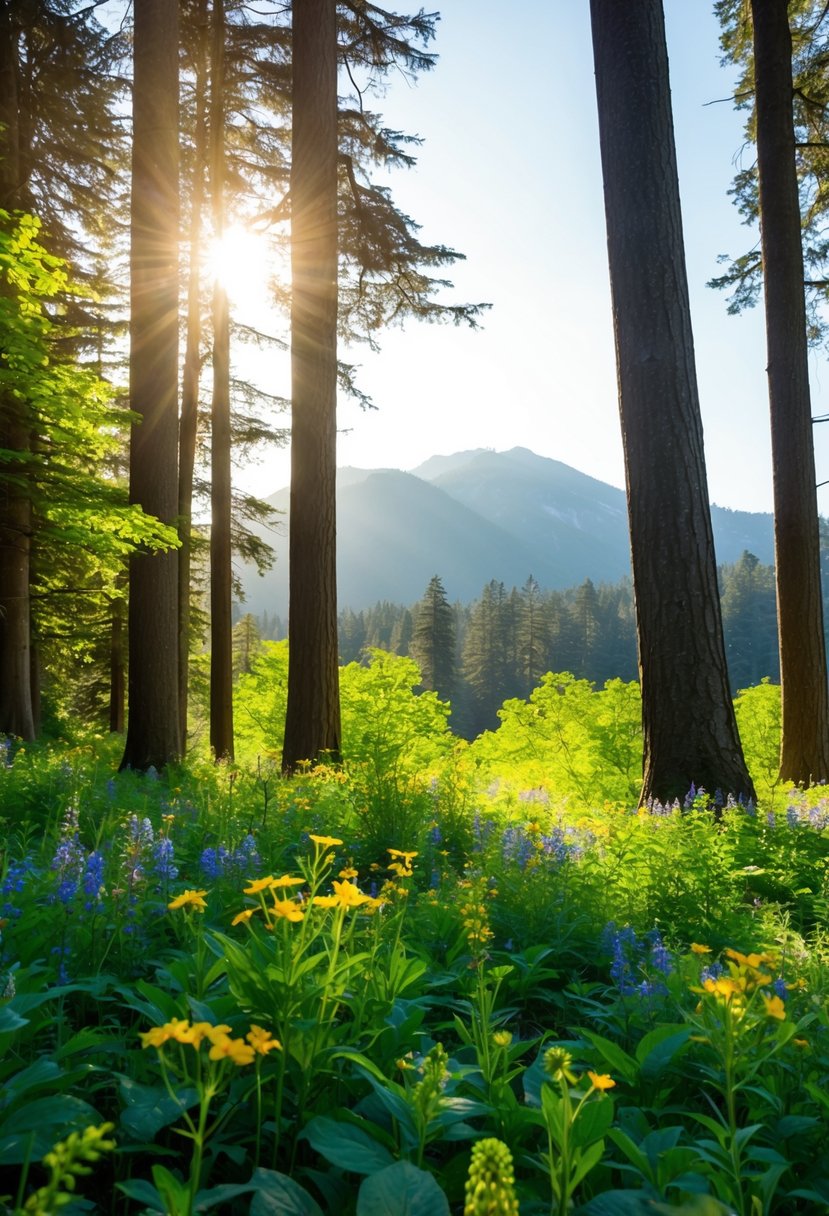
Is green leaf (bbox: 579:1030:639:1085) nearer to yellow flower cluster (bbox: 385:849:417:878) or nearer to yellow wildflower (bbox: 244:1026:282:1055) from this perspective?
yellow flower cluster (bbox: 385:849:417:878)

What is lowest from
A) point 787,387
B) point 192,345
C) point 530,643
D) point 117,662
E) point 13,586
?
point 117,662

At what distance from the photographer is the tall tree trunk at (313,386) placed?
27.3 ft

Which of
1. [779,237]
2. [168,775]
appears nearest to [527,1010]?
[168,775]

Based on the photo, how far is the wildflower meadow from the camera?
123cm

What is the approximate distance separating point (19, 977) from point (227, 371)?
13.6m

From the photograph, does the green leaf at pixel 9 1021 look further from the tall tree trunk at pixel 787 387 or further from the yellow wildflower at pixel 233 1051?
the tall tree trunk at pixel 787 387

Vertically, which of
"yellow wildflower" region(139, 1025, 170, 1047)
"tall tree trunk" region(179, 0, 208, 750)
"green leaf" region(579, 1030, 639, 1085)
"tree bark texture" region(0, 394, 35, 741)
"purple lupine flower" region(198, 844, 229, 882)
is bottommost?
"green leaf" region(579, 1030, 639, 1085)

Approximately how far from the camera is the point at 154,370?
8805 mm

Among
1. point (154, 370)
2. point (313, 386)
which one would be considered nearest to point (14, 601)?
point (154, 370)

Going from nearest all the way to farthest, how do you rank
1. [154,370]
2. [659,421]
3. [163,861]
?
[163,861]
[659,421]
[154,370]

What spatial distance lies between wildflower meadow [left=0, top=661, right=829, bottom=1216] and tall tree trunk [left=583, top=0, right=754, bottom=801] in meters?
1.37

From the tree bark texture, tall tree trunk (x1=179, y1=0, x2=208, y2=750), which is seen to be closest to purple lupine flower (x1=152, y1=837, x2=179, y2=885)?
the tree bark texture

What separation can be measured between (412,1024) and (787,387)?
9.28 m

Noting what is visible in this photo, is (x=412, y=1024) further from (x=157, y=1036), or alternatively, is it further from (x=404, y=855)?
(x=157, y=1036)
